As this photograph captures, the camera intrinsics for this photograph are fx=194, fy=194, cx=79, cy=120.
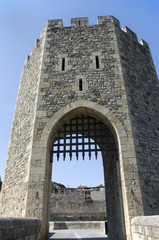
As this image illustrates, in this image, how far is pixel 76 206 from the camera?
646 inches

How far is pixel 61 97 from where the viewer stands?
20.8 ft

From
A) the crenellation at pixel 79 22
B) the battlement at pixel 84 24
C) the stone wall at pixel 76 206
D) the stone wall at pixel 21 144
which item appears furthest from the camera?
the stone wall at pixel 76 206

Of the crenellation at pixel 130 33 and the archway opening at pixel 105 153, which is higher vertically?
the crenellation at pixel 130 33

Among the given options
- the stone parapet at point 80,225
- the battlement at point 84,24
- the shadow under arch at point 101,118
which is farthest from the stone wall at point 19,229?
the stone parapet at point 80,225

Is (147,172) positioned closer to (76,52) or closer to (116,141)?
(116,141)

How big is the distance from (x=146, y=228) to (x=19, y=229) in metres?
2.26

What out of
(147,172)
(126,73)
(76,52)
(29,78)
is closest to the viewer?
(147,172)

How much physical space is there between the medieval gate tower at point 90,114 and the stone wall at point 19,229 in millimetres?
636

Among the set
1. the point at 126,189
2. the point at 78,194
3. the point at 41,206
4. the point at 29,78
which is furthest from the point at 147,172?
the point at 78,194

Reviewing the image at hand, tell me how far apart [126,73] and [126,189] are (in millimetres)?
3861

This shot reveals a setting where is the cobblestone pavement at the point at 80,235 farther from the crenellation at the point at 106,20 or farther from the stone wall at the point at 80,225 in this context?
the crenellation at the point at 106,20

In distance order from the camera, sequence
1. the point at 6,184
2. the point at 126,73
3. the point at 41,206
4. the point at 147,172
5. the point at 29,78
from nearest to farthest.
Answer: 1. the point at 41,206
2. the point at 147,172
3. the point at 6,184
4. the point at 126,73
5. the point at 29,78

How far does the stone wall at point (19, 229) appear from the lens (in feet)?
8.65

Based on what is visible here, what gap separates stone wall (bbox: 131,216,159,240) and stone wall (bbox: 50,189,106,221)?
12821 millimetres
